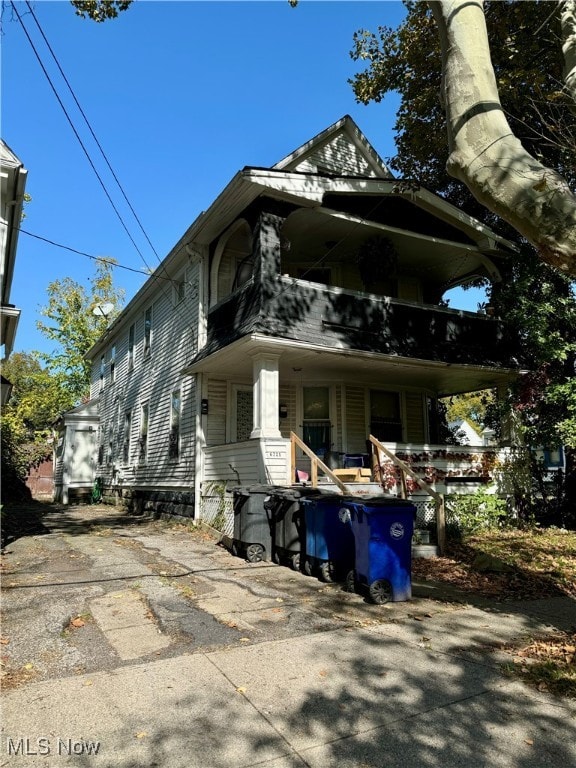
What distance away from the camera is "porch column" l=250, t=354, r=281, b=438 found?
33.2ft

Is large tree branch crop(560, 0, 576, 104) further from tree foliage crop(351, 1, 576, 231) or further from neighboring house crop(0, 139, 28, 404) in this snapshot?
neighboring house crop(0, 139, 28, 404)

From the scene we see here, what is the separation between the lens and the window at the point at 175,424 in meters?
14.0

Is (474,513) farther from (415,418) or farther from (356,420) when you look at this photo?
(415,418)

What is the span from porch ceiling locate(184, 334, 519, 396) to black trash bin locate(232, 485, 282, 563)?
9.75ft

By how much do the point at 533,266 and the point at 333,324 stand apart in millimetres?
5314

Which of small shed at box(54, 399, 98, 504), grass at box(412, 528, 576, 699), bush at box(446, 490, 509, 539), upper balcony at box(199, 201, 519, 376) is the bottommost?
grass at box(412, 528, 576, 699)

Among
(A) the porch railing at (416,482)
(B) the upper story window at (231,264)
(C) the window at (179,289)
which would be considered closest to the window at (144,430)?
(C) the window at (179,289)

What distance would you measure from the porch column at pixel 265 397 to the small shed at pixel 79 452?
50.8 feet

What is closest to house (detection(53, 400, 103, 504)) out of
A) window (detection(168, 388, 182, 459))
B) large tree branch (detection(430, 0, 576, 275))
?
window (detection(168, 388, 182, 459))

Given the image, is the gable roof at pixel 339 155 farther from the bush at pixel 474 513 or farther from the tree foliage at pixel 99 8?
the bush at pixel 474 513

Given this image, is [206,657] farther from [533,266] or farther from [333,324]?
[533,266]

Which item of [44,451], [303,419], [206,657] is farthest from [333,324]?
[44,451]

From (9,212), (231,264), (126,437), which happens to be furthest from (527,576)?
(126,437)

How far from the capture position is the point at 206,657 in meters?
4.34
